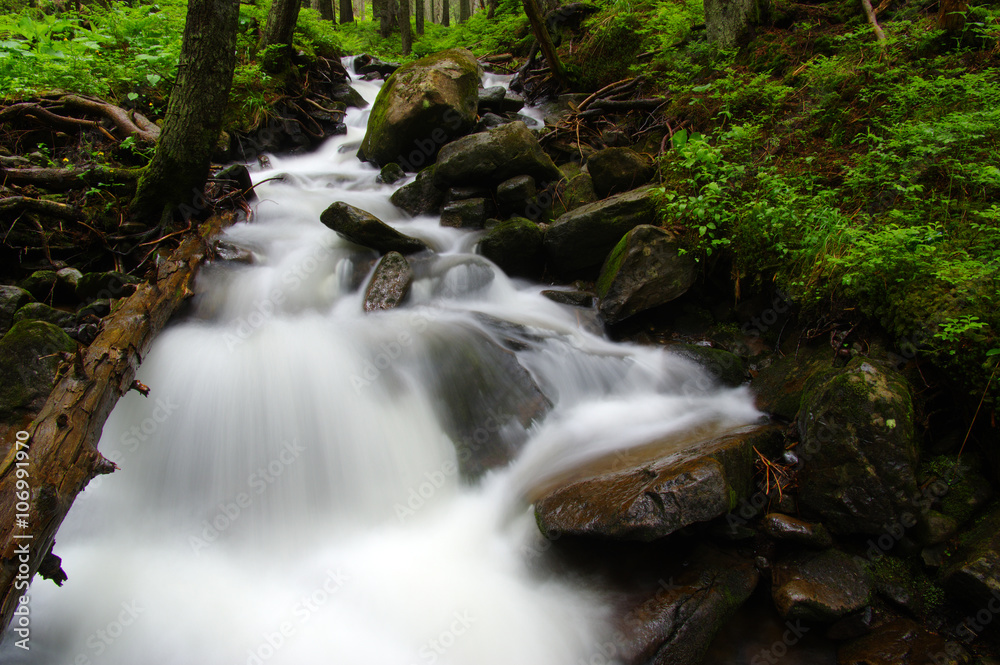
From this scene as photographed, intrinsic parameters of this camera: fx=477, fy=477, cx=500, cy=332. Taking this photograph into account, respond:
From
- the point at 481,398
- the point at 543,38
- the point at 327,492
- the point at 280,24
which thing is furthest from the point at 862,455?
the point at 280,24

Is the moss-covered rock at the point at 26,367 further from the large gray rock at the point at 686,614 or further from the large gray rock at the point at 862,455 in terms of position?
the large gray rock at the point at 862,455

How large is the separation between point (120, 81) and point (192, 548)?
6985 mm

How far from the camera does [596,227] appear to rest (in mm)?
5320

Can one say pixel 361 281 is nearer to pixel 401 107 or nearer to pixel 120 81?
pixel 401 107

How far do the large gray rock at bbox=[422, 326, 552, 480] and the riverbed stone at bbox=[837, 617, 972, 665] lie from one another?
2.36 m

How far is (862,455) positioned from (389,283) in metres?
4.30

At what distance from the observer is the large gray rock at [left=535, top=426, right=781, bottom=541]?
272 cm

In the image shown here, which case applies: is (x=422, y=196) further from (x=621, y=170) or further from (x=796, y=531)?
(x=796, y=531)

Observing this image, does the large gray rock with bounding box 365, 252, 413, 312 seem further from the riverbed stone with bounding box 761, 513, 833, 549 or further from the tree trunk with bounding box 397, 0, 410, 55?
the tree trunk with bounding box 397, 0, 410, 55

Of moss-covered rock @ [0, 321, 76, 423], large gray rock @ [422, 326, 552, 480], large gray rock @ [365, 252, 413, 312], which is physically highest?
moss-covered rock @ [0, 321, 76, 423]

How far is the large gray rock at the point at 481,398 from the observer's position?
3889 mm

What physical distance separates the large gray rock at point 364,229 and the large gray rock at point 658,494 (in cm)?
361

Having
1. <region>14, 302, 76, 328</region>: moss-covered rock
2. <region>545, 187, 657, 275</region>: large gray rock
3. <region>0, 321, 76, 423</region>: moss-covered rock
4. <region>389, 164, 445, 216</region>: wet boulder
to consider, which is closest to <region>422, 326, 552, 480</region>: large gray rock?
<region>545, 187, 657, 275</region>: large gray rock

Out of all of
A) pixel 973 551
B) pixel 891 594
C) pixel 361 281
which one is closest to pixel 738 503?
pixel 891 594
